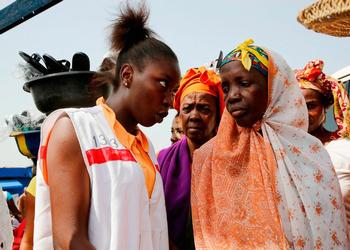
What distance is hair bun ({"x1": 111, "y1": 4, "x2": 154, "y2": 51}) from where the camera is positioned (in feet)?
8.04

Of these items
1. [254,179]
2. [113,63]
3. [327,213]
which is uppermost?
[113,63]

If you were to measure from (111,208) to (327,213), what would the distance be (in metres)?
1.10

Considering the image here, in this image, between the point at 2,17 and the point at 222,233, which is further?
the point at 2,17

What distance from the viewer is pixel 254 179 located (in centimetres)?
241

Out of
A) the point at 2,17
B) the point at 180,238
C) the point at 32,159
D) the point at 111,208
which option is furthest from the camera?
the point at 32,159

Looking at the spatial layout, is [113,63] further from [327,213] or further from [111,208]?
[327,213]

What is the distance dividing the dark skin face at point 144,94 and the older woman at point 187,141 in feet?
2.26

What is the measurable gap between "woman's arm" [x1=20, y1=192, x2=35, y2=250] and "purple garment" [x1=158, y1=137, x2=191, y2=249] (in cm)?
75

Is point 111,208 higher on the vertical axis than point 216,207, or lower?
higher

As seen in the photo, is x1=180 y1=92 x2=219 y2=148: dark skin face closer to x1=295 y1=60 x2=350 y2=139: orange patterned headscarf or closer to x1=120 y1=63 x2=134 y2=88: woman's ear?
x1=295 y1=60 x2=350 y2=139: orange patterned headscarf

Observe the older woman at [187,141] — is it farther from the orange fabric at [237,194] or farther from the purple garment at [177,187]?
the orange fabric at [237,194]

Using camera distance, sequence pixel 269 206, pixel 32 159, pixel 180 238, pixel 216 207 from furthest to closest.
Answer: pixel 32 159 < pixel 180 238 < pixel 216 207 < pixel 269 206

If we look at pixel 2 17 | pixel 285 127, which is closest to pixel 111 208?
pixel 285 127

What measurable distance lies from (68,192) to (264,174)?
0.99 metres
